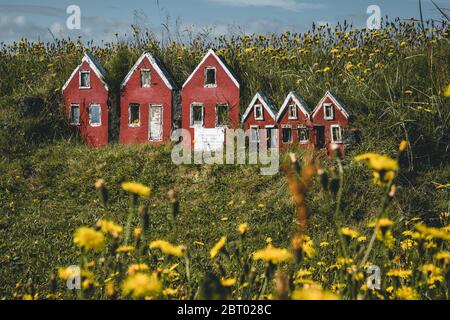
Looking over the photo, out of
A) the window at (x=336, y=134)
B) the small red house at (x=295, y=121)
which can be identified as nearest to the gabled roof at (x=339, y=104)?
the window at (x=336, y=134)

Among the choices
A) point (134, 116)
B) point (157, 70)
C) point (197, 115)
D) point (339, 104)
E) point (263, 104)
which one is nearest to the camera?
point (339, 104)

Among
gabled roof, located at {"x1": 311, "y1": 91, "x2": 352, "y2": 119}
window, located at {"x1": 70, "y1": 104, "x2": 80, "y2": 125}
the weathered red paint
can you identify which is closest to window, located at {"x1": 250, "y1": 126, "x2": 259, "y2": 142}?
the weathered red paint

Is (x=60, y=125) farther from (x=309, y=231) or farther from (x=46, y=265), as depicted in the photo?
(x=309, y=231)

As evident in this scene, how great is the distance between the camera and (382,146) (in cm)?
646

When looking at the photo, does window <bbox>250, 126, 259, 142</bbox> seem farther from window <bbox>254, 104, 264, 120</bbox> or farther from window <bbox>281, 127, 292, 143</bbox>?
window <bbox>281, 127, 292, 143</bbox>

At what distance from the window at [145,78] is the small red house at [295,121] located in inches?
74.1

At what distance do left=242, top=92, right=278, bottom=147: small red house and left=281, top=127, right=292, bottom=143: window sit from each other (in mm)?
109

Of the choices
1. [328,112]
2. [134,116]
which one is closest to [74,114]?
[134,116]

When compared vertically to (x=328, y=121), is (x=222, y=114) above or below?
above

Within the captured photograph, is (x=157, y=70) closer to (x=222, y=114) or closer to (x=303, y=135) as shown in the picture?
(x=222, y=114)

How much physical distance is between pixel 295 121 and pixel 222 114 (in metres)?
1.04

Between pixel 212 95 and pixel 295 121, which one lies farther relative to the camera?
pixel 212 95

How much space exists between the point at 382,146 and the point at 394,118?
43 cm

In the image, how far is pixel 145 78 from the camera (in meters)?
7.38
